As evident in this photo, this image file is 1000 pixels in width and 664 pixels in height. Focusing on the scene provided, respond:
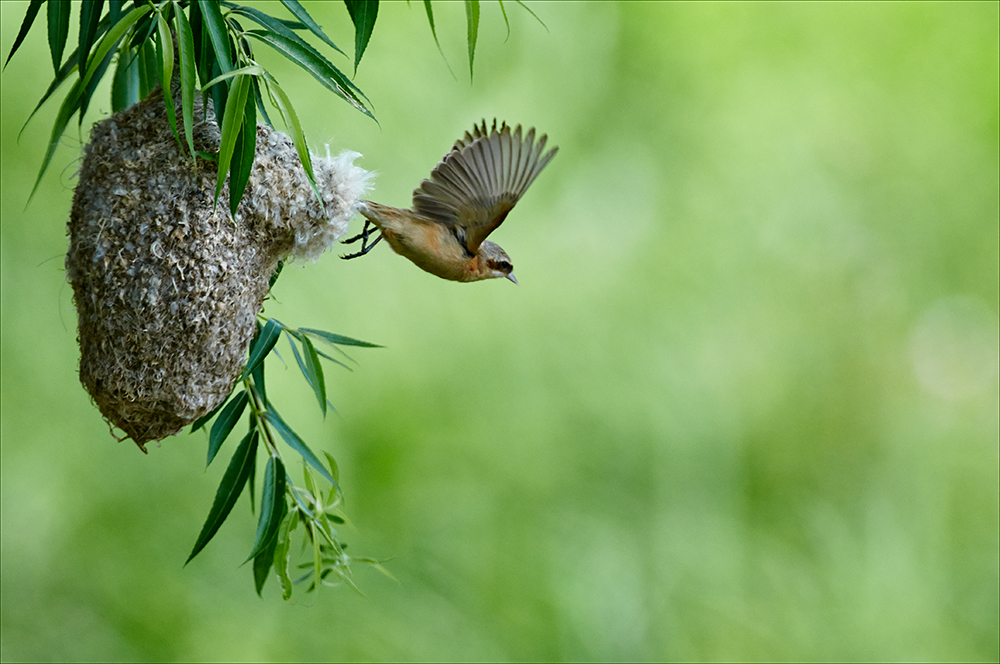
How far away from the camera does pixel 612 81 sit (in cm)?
520

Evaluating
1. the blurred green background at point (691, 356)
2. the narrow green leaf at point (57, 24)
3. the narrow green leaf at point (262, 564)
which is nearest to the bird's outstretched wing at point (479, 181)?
the narrow green leaf at point (57, 24)

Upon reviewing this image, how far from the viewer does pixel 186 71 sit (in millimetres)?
1401

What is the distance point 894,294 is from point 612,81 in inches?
79.0

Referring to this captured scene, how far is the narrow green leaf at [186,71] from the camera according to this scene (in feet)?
4.51

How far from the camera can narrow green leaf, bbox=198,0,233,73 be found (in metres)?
1.46

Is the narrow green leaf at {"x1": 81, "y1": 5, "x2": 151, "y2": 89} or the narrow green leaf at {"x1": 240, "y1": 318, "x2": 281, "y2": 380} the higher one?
the narrow green leaf at {"x1": 81, "y1": 5, "x2": 151, "y2": 89}

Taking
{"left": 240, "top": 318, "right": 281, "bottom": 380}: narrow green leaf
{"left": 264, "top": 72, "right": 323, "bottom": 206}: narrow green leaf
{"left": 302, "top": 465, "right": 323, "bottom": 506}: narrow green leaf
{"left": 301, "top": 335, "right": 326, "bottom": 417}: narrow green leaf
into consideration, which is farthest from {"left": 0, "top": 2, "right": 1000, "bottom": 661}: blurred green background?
{"left": 264, "top": 72, "right": 323, "bottom": 206}: narrow green leaf

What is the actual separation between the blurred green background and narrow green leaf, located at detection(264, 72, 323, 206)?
3229 millimetres

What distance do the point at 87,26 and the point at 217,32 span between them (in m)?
0.42

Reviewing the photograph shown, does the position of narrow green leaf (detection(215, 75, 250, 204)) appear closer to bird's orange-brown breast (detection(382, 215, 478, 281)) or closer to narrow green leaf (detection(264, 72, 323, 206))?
narrow green leaf (detection(264, 72, 323, 206))

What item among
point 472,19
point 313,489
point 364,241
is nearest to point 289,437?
point 313,489

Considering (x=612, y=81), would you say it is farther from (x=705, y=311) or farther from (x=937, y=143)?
(x=937, y=143)

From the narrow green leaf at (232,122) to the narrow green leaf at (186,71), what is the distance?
5cm

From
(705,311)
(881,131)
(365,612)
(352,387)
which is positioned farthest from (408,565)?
(881,131)
